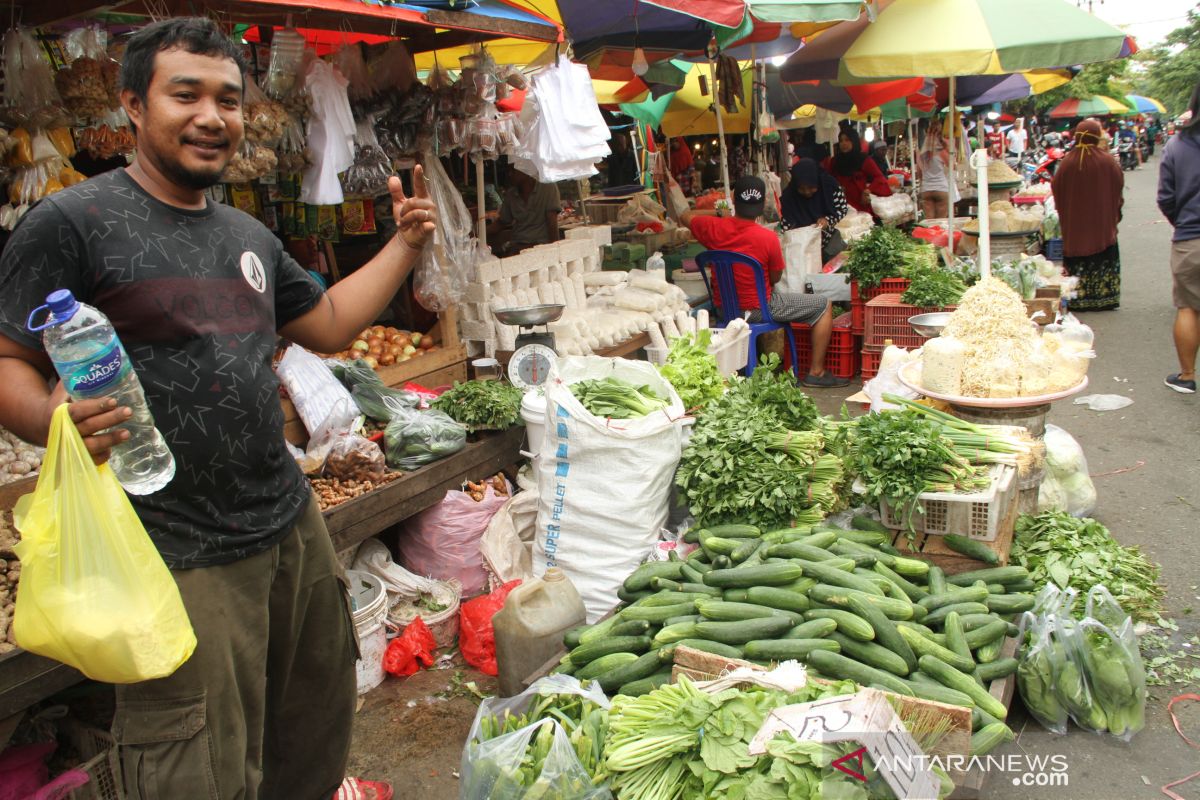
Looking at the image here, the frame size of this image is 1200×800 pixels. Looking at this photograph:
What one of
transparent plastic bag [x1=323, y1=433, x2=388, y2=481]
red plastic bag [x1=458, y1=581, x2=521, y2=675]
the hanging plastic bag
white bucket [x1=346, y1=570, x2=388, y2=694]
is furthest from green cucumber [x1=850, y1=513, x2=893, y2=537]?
transparent plastic bag [x1=323, y1=433, x2=388, y2=481]

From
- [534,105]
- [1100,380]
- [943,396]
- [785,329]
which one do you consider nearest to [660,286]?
[785,329]

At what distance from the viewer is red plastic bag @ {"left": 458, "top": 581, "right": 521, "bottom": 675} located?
14.2 ft

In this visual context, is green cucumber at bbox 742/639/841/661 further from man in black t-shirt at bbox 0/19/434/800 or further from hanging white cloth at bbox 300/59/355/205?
hanging white cloth at bbox 300/59/355/205

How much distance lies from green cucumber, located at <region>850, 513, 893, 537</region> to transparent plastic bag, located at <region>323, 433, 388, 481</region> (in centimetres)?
245

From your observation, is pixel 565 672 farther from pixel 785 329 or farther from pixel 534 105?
pixel 785 329

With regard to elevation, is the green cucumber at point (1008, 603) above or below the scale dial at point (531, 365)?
below

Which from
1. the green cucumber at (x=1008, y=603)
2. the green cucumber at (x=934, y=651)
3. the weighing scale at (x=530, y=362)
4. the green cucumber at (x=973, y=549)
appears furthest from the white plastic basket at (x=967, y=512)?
the weighing scale at (x=530, y=362)

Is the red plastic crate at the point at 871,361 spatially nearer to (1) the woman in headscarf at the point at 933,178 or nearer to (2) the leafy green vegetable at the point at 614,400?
(2) the leafy green vegetable at the point at 614,400

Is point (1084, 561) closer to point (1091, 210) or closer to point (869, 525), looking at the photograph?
point (869, 525)

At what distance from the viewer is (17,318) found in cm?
196

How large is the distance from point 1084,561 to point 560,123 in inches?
163

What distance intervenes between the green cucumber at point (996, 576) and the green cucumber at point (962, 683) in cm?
74

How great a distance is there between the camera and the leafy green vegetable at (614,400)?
4.49 m

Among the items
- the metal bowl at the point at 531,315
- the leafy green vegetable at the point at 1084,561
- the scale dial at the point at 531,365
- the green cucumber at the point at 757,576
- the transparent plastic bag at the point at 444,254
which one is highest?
the transparent plastic bag at the point at 444,254
